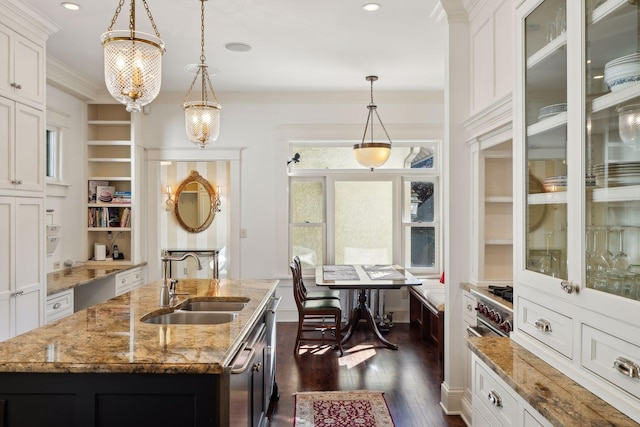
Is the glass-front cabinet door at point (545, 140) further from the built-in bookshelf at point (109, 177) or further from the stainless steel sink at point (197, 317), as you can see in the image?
the built-in bookshelf at point (109, 177)

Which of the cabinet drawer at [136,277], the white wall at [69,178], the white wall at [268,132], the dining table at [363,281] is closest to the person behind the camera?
the dining table at [363,281]

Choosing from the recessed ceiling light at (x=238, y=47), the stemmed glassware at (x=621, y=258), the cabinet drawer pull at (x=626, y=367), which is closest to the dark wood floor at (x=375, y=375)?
the cabinet drawer pull at (x=626, y=367)

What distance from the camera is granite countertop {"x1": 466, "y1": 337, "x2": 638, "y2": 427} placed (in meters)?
1.19

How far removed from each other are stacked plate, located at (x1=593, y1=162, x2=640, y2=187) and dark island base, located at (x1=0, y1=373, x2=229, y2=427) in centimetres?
140

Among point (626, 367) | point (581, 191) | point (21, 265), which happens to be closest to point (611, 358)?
point (626, 367)

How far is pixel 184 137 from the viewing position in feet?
19.1

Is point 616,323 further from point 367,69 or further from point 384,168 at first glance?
point 384,168

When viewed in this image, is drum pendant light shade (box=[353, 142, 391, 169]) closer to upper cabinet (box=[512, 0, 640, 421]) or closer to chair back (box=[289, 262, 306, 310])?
chair back (box=[289, 262, 306, 310])

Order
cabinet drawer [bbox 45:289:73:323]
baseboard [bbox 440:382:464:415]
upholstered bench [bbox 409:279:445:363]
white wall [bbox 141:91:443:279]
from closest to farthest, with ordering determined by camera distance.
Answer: baseboard [bbox 440:382:464:415] → cabinet drawer [bbox 45:289:73:323] → upholstered bench [bbox 409:279:445:363] → white wall [bbox 141:91:443:279]

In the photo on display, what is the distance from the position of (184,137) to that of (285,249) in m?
1.90

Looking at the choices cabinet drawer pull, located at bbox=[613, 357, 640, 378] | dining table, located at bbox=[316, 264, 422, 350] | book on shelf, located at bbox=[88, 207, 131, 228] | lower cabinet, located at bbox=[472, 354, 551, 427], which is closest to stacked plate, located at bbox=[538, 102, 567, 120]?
cabinet drawer pull, located at bbox=[613, 357, 640, 378]

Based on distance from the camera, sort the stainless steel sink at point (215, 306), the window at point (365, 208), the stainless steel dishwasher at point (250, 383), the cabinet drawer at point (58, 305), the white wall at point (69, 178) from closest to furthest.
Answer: the stainless steel dishwasher at point (250, 383)
the stainless steel sink at point (215, 306)
the cabinet drawer at point (58, 305)
the white wall at point (69, 178)
the window at point (365, 208)

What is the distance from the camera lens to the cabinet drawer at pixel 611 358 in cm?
116

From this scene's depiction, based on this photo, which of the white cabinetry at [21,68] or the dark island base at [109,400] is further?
the white cabinetry at [21,68]
